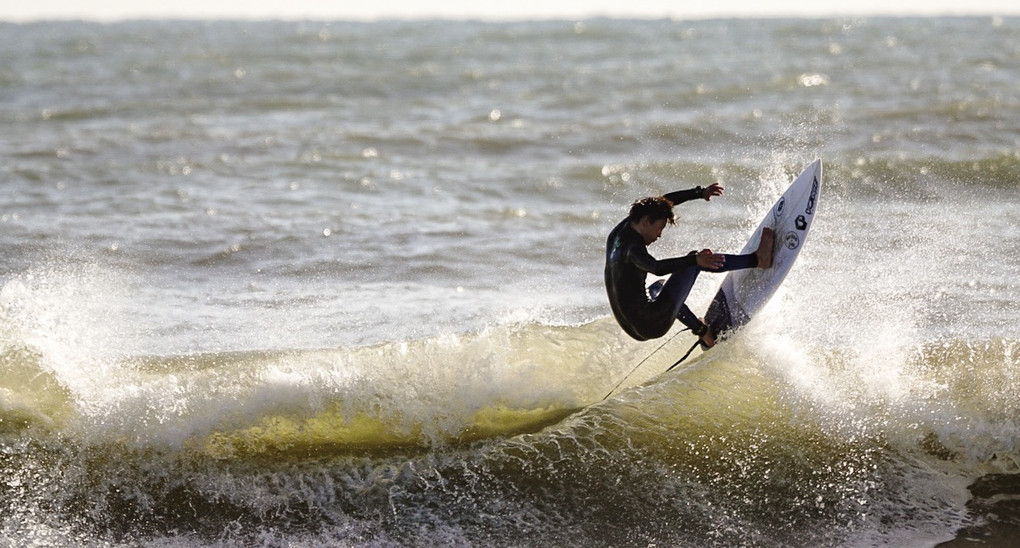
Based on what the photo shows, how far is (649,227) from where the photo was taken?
6.89 metres

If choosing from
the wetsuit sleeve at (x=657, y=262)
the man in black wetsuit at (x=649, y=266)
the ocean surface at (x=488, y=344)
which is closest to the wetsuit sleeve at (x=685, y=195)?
the man in black wetsuit at (x=649, y=266)

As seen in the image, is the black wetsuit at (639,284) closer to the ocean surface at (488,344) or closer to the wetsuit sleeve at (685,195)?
the wetsuit sleeve at (685,195)

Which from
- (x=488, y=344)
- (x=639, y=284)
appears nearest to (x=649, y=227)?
(x=639, y=284)

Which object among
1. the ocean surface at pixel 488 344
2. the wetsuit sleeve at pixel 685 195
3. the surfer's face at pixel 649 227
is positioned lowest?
the ocean surface at pixel 488 344

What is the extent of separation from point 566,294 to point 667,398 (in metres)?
2.92

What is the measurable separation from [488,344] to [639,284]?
52.6 inches

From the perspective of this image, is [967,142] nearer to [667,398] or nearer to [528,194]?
[528,194]

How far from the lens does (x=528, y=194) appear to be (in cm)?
1462

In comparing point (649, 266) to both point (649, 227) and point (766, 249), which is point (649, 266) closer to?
point (649, 227)

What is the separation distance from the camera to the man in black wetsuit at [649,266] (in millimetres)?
6824

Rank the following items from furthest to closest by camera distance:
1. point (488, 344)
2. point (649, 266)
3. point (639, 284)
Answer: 1. point (488, 344)
2. point (639, 284)
3. point (649, 266)

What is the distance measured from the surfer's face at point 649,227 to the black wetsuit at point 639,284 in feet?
0.11

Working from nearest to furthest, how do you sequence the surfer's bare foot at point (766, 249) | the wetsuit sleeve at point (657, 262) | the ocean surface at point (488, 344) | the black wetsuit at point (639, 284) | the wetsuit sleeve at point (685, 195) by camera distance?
the ocean surface at point (488, 344), the wetsuit sleeve at point (657, 262), the black wetsuit at point (639, 284), the wetsuit sleeve at point (685, 195), the surfer's bare foot at point (766, 249)

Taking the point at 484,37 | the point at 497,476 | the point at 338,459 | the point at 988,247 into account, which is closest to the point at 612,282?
the point at 497,476
